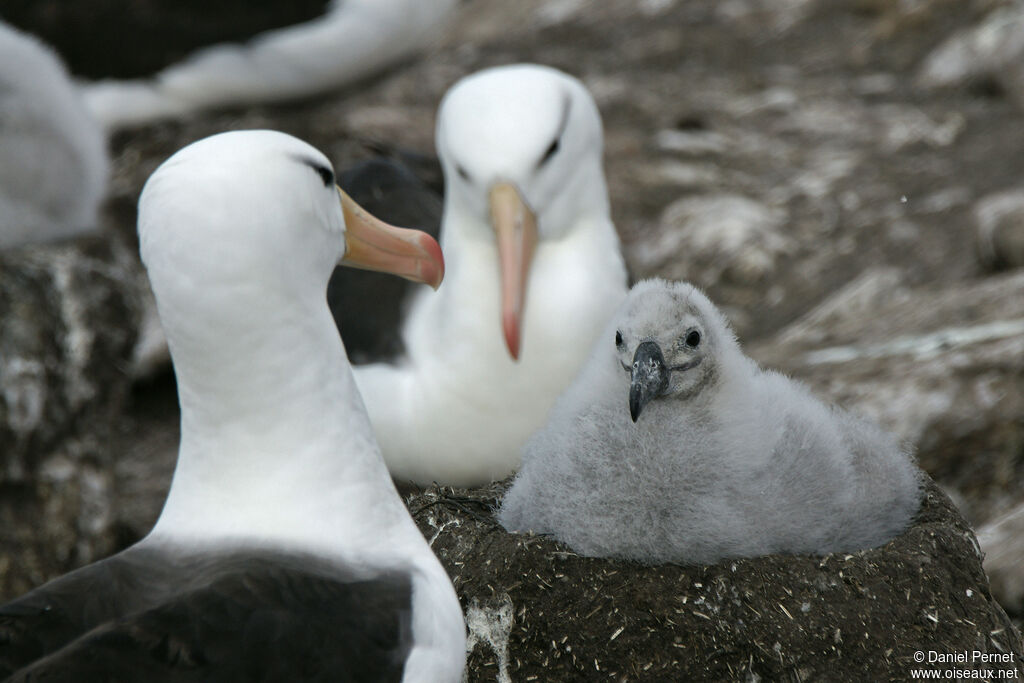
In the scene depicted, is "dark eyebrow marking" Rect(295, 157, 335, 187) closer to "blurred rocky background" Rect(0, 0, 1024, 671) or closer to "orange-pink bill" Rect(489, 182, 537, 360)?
"orange-pink bill" Rect(489, 182, 537, 360)

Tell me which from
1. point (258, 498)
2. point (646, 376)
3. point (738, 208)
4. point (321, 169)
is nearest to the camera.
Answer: point (258, 498)

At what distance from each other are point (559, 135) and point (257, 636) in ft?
6.52

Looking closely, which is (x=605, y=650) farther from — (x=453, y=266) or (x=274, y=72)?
(x=274, y=72)

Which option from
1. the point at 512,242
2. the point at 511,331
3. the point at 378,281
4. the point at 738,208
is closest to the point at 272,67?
the point at 738,208

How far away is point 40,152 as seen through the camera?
476 centimetres

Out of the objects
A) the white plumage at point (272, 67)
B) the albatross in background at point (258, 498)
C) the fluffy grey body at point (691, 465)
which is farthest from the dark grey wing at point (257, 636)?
the white plumage at point (272, 67)

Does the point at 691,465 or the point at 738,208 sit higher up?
the point at 691,465

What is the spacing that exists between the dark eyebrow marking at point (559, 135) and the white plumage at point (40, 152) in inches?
82.7

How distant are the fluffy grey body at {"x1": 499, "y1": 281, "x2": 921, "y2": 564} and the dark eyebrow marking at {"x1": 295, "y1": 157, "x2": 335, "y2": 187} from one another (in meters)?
0.69

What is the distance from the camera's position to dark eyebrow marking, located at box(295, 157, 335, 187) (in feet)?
7.77

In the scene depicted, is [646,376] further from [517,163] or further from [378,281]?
[378,281]

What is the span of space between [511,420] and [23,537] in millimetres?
1911

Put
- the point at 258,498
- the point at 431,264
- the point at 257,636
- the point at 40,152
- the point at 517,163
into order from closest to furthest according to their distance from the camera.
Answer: the point at 257,636
the point at 258,498
the point at 431,264
the point at 517,163
the point at 40,152

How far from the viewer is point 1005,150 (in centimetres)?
662
